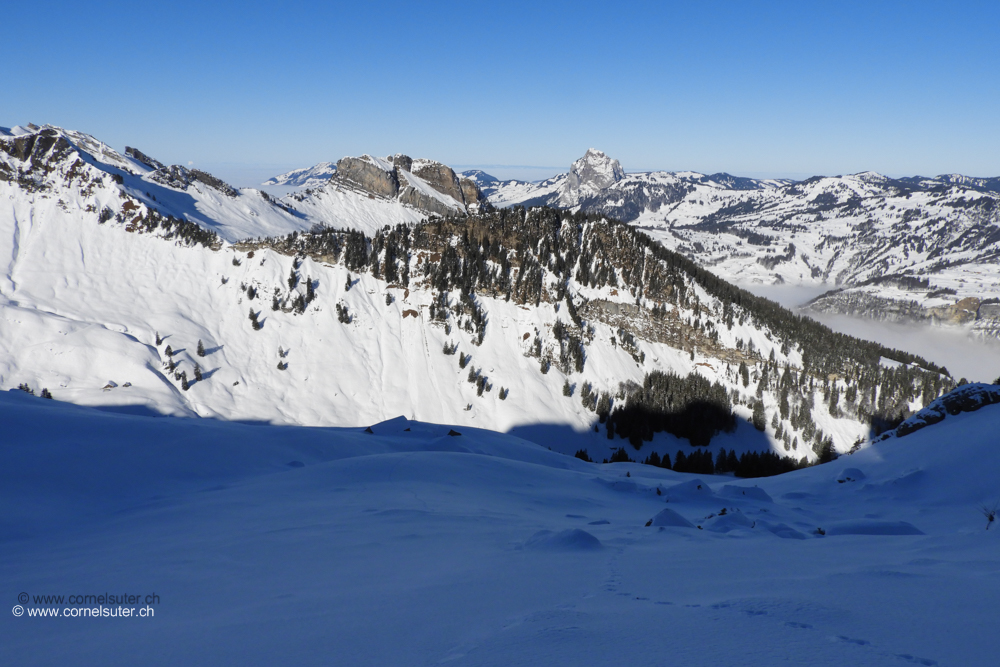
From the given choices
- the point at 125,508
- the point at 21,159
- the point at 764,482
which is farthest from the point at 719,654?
the point at 21,159

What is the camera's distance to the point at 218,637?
14.1 feet

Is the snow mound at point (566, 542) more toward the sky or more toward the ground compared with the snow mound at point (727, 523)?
more toward the sky

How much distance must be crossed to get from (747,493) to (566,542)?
1096 centimetres

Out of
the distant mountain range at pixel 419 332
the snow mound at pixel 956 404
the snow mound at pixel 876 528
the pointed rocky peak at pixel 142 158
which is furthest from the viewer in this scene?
the pointed rocky peak at pixel 142 158

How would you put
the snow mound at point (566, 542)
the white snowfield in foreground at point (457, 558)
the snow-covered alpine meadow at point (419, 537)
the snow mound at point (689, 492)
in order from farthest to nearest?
the snow mound at point (689, 492) → the snow mound at point (566, 542) → the snow-covered alpine meadow at point (419, 537) → the white snowfield in foreground at point (457, 558)

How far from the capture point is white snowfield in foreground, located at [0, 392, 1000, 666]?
3.88 meters

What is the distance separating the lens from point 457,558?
7227 mm

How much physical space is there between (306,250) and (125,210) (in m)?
29.7

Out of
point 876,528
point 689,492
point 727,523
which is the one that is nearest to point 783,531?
point 727,523

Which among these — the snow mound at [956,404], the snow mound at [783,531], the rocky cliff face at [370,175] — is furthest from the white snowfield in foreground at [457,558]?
the rocky cliff face at [370,175]

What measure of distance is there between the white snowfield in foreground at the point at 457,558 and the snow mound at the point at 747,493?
103 mm

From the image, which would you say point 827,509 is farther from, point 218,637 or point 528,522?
point 218,637

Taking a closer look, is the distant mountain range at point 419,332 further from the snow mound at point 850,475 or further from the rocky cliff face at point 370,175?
the rocky cliff face at point 370,175

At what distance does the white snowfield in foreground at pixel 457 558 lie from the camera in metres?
3.88
